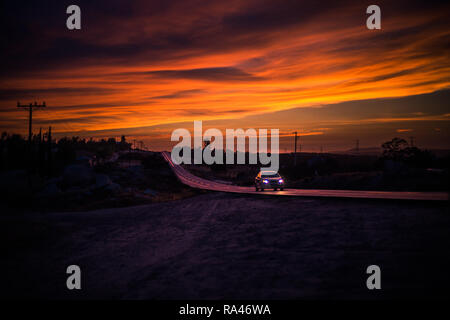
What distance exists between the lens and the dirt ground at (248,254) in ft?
29.6

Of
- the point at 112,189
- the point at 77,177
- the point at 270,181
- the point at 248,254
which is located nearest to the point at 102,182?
the point at 112,189

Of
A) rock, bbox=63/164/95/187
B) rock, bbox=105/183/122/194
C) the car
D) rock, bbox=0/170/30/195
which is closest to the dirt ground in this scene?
the car

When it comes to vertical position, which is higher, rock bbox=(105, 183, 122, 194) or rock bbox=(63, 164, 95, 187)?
rock bbox=(63, 164, 95, 187)

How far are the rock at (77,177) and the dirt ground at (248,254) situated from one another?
34009 millimetres

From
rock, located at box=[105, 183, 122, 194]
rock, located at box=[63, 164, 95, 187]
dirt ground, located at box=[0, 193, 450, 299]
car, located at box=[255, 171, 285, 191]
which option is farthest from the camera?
rock, located at box=[63, 164, 95, 187]

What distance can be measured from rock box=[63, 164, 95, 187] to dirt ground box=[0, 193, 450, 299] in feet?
112

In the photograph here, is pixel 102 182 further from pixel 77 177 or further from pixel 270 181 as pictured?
pixel 270 181

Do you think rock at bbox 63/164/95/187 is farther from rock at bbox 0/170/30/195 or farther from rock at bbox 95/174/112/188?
rock at bbox 95/174/112/188

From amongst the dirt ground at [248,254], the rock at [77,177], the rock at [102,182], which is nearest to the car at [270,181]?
the dirt ground at [248,254]

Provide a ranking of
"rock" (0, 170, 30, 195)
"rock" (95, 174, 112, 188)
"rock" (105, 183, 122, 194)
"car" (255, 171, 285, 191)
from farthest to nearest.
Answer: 1. "rock" (0, 170, 30, 195)
2. "rock" (95, 174, 112, 188)
3. "rock" (105, 183, 122, 194)
4. "car" (255, 171, 285, 191)

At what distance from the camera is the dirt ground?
355 inches

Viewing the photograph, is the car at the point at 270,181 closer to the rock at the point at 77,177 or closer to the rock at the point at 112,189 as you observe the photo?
the rock at the point at 112,189
